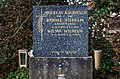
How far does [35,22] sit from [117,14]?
2.38 m

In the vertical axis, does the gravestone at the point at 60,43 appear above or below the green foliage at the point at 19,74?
above

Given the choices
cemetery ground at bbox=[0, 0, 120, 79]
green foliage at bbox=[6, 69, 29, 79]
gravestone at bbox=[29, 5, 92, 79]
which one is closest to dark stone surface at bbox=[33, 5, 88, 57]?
gravestone at bbox=[29, 5, 92, 79]

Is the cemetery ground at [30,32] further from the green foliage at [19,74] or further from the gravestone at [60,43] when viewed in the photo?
the gravestone at [60,43]

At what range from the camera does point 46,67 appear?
5.22 metres

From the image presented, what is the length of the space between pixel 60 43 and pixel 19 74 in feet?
5.14

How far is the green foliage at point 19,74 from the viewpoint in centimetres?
633

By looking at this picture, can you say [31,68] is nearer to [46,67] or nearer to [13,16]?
[46,67]

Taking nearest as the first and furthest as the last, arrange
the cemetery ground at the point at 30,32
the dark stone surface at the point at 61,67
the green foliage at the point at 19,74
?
1. the dark stone surface at the point at 61,67
2. the green foliage at the point at 19,74
3. the cemetery ground at the point at 30,32

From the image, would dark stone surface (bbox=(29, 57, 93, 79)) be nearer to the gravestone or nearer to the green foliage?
the gravestone

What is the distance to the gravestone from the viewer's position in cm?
523

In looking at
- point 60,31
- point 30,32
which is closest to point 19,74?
point 30,32

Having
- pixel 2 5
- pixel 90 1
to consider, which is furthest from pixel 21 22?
pixel 90 1

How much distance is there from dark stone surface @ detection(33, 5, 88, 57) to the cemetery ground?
4.88ft

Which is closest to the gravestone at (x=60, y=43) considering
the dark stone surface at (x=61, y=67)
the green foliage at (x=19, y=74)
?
the dark stone surface at (x=61, y=67)
